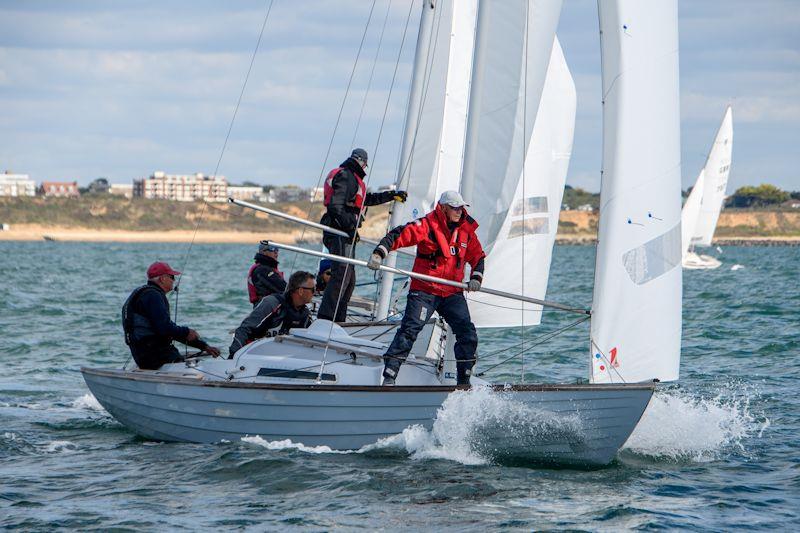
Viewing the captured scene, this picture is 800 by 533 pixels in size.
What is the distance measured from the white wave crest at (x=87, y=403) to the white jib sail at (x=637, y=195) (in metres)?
5.92

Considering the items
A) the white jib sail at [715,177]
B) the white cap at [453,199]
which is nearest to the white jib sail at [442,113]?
the white cap at [453,199]

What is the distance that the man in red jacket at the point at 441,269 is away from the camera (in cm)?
947

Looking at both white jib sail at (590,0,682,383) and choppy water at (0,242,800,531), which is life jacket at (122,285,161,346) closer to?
choppy water at (0,242,800,531)

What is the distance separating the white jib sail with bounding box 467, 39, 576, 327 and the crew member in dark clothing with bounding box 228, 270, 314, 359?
165 centimetres

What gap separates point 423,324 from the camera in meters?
9.59

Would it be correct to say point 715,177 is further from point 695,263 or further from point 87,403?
point 87,403

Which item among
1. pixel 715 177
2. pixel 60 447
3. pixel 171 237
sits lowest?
pixel 60 447

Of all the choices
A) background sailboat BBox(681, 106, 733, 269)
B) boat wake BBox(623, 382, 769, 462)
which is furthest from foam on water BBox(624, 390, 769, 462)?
background sailboat BBox(681, 106, 733, 269)

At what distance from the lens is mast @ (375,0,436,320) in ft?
45.3

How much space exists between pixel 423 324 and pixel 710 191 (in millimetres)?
48835

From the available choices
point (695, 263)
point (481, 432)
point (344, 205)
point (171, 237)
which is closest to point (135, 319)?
point (344, 205)

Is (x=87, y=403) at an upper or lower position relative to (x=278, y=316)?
lower

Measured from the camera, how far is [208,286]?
3741 centimetres

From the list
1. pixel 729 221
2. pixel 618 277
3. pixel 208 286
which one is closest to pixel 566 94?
pixel 618 277
